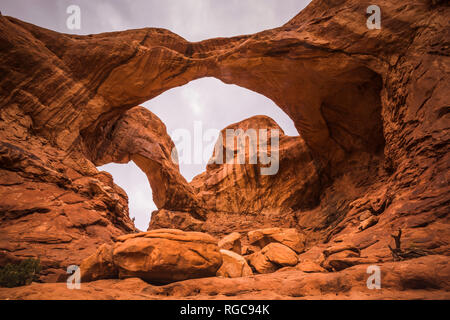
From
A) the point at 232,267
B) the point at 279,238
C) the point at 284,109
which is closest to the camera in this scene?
the point at 232,267

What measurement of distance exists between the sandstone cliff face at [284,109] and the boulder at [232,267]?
339 centimetres

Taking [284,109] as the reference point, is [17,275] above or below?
below

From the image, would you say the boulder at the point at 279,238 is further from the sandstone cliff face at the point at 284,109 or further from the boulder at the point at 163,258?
the boulder at the point at 163,258

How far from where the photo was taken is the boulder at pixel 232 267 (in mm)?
6367

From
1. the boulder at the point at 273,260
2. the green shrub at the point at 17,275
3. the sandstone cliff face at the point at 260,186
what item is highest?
the sandstone cliff face at the point at 260,186

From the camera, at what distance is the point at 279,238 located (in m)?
10.8

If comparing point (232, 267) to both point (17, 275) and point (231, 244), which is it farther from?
point (17, 275)

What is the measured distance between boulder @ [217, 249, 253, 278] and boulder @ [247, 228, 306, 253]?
13.8 ft

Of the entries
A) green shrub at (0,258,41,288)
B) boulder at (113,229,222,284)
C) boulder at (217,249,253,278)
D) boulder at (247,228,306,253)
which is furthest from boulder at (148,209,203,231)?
green shrub at (0,258,41,288)

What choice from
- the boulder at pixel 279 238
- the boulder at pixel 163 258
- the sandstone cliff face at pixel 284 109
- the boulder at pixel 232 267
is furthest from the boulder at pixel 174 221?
the boulder at pixel 163 258

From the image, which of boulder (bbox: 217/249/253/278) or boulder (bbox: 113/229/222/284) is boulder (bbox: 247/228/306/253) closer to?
boulder (bbox: 217/249/253/278)

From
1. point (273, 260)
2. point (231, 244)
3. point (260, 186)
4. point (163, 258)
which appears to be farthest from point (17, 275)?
point (260, 186)

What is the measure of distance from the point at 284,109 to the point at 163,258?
13.4 m

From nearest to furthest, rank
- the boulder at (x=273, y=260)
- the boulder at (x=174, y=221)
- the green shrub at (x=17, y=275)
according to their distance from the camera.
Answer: the green shrub at (x=17, y=275)
the boulder at (x=273, y=260)
the boulder at (x=174, y=221)
